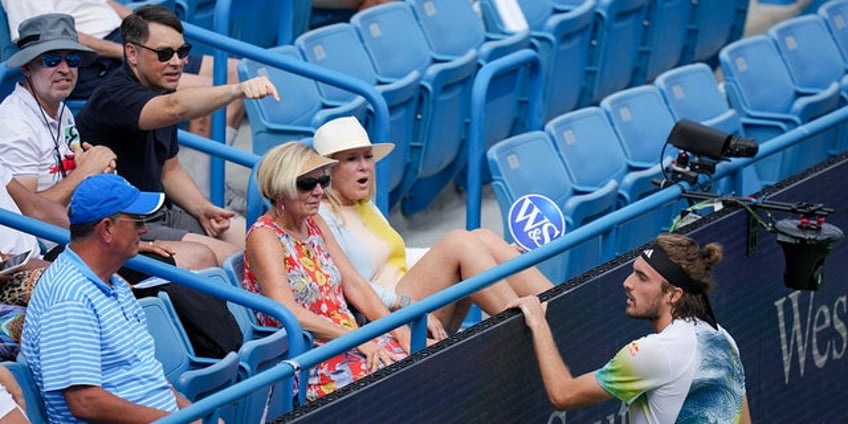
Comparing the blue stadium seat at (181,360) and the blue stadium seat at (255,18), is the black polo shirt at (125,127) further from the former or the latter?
the blue stadium seat at (255,18)

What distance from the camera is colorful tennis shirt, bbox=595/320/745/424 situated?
15.2 ft

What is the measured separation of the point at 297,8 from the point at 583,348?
3.75m

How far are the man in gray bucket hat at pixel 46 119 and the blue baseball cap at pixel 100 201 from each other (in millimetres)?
970

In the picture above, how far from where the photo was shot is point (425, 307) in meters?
4.88

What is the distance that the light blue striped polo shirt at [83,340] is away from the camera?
441 cm

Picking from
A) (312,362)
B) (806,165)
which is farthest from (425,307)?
(806,165)

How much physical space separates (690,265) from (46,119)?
227cm

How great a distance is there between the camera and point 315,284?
18.5ft

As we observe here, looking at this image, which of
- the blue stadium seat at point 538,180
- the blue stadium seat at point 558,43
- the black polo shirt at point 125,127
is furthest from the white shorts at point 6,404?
the blue stadium seat at point 558,43

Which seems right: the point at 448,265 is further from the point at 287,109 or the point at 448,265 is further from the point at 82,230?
the point at 82,230

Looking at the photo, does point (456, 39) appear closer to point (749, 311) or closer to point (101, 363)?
point (749, 311)

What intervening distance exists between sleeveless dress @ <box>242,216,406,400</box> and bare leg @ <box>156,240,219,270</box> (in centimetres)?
20

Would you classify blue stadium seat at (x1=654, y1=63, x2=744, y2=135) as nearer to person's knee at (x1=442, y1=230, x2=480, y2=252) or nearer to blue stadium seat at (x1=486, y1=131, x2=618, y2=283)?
blue stadium seat at (x1=486, y1=131, x2=618, y2=283)

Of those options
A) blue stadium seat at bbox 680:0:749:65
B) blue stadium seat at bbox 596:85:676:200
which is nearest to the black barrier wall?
blue stadium seat at bbox 596:85:676:200
